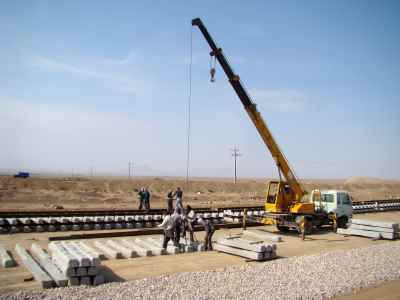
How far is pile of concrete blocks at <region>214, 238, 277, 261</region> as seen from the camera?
11594mm

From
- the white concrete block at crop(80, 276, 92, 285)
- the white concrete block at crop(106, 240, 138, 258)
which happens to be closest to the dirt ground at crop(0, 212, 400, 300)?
the white concrete block at crop(106, 240, 138, 258)

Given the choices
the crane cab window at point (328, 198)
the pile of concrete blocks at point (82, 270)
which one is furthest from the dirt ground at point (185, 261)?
the crane cab window at point (328, 198)

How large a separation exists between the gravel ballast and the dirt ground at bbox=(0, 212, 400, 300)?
0.62 metres

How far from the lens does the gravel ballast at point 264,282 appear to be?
26.0 feet

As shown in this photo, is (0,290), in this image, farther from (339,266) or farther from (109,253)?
(339,266)

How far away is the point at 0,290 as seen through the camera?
7.96m

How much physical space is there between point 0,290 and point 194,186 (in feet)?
162

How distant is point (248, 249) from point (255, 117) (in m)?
6.99

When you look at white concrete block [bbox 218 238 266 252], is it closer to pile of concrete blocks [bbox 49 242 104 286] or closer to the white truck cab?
pile of concrete blocks [bbox 49 242 104 286]

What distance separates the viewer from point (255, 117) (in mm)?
17062

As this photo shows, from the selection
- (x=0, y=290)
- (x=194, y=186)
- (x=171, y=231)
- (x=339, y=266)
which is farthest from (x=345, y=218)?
(x=194, y=186)

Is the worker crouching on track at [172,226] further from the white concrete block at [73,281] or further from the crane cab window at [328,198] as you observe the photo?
the crane cab window at [328,198]

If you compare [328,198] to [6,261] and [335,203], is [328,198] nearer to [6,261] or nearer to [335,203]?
[335,203]

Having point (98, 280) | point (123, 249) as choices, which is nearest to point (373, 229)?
point (123, 249)
